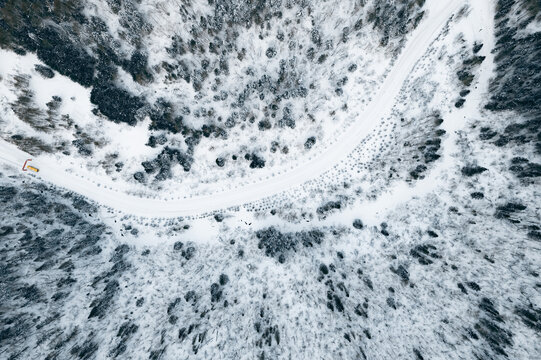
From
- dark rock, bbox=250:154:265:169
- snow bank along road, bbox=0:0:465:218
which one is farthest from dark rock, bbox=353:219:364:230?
dark rock, bbox=250:154:265:169

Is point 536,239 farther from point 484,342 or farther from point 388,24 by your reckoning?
point 388,24

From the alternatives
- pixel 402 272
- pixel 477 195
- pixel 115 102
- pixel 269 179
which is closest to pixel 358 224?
pixel 402 272

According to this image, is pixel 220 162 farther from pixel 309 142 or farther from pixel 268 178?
pixel 309 142

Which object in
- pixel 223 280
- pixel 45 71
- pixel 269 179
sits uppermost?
pixel 45 71

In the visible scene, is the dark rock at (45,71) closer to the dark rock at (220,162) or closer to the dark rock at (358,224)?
the dark rock at (220,162)

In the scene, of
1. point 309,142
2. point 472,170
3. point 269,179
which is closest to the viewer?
point 472,170

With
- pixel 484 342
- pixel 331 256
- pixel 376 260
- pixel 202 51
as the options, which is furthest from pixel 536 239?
pixel 202 51

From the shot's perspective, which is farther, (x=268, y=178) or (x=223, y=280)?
(x=268, y=178)

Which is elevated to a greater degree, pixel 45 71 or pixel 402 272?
pixel 45 71

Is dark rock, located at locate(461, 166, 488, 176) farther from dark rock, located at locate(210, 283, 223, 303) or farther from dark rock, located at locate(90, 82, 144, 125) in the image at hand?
dark rock, located at locate(90, 82, 144, 125)
